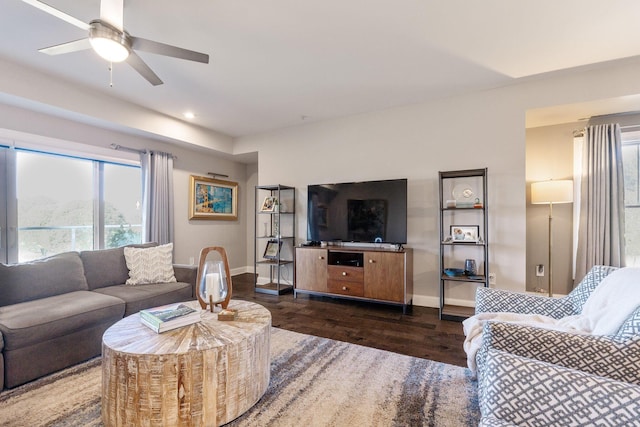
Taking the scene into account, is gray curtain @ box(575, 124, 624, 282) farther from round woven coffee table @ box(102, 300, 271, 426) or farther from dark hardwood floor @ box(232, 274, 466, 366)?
round woven coffee table @ box(102, 300, 271, 426)

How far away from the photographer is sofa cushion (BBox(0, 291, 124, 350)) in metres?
1.80

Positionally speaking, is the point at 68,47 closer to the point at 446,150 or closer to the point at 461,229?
the point at 446,150

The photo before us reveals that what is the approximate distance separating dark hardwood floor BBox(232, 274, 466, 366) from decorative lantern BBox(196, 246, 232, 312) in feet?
3.73

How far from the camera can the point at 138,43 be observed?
181 centimetres

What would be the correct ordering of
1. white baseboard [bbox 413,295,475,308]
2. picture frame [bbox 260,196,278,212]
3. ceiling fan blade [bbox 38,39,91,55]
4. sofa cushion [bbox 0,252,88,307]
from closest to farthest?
1. ceiling fan blade [bbox 38,39,91,55]
2. sofa cushion [bbox 0,252,88,307]
3. white baseboard [bbox 413,295,475,308]
4. picture frame [bbox 260,196,278,212]

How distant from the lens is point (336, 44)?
2367mm

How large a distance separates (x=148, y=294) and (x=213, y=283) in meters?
1.20

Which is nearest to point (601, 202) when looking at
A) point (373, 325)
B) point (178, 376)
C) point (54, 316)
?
point (373, 325)

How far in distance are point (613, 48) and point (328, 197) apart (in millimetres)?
3019

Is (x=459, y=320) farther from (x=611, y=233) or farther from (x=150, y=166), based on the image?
(x=150, y=166)

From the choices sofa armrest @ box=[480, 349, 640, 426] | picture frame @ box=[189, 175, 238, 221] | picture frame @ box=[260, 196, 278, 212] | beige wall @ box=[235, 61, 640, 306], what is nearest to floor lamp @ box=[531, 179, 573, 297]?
beige wall @ box=[235, 61, 640, 306]

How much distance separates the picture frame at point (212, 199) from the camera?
4.74 m

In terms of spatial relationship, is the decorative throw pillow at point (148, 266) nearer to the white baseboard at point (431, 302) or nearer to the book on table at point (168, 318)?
the book on table at point (168, 318)

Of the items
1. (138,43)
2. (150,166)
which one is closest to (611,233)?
(138,43)
